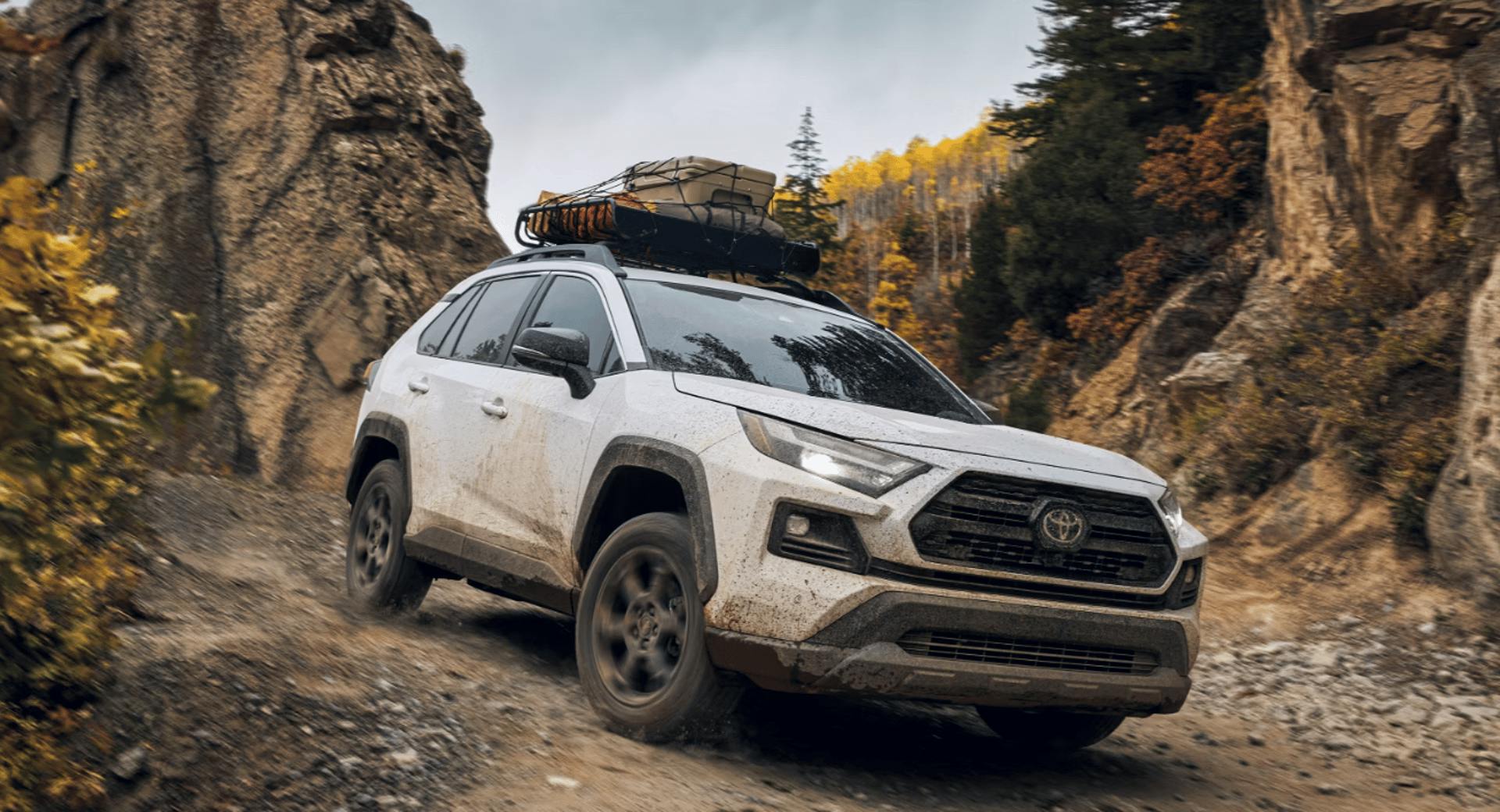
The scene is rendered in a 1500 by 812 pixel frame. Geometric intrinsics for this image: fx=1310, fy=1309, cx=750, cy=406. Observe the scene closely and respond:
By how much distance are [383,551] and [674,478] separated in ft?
10.0

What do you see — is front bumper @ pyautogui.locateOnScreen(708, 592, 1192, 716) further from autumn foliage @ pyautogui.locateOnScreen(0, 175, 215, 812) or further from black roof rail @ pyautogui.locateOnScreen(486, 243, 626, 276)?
black roof rail @ pyautogui.locateOnScreen(486, 243, 626, 276)

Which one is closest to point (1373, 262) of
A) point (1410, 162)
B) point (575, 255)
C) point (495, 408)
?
point (1410, 162)

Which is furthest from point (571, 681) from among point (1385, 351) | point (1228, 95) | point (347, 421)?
point (1228, 95)

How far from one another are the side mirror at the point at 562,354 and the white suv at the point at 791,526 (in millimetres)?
12

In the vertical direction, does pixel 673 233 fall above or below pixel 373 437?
above

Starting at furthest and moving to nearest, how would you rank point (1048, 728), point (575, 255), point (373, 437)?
1. point (373, 437)
2. point (575, 255)
3. point (1048, 728)

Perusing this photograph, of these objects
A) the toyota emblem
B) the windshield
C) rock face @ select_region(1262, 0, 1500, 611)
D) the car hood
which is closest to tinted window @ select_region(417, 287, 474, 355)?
the windshield

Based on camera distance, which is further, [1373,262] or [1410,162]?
[1373,262]

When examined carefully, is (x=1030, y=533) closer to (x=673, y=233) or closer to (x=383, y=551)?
(x=673, y=233)

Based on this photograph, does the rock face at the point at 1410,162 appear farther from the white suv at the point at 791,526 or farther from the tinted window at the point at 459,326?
the tinted window at the point at 459,326

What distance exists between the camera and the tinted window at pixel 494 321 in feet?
21.9

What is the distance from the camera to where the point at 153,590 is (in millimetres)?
6125

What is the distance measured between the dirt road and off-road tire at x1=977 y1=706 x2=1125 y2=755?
11 cm

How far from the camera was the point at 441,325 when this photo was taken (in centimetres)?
741
